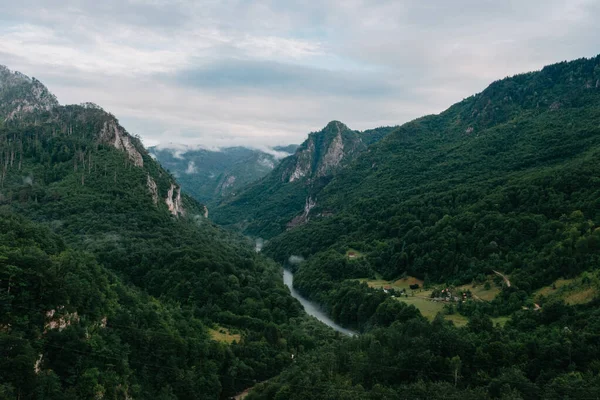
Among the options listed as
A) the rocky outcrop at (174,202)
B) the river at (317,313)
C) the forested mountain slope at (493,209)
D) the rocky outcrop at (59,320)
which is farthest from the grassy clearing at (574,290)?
the rocky outcrop at (174,202)

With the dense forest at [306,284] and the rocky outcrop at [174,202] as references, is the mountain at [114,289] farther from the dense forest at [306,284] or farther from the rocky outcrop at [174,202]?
the rocky outcrop at [174,202]

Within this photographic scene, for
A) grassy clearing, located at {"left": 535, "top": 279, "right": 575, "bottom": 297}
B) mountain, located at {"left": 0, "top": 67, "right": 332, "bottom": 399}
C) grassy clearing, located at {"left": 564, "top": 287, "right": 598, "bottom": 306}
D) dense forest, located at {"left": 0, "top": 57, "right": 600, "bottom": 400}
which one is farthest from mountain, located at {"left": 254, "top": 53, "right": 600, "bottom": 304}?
mountain, located at {"left": 0, "top": 67, "right": 332, "bottom": 399}

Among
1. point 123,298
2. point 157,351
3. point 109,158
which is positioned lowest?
point 157,351

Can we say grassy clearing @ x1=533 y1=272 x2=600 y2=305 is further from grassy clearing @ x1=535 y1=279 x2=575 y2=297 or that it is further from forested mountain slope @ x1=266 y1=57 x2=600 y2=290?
forested mountain slope @ x1=266 y1=57 x2=600 y2=290

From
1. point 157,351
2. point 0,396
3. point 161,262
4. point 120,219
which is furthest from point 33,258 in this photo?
point 120,219

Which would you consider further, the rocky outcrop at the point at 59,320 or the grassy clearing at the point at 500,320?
the grassy clearing at the point at 500,320

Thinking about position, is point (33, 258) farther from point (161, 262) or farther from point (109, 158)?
point (109, 158)

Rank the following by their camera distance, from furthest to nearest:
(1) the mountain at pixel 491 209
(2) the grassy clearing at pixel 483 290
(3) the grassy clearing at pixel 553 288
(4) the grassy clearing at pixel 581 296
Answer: (1) the mountain at pixel 491 209
(2) the grassy clearing at pixel 483 290
(3) the grassy clearing at pixel 553 288
(4) the grassy clearing at pixel 581 296
